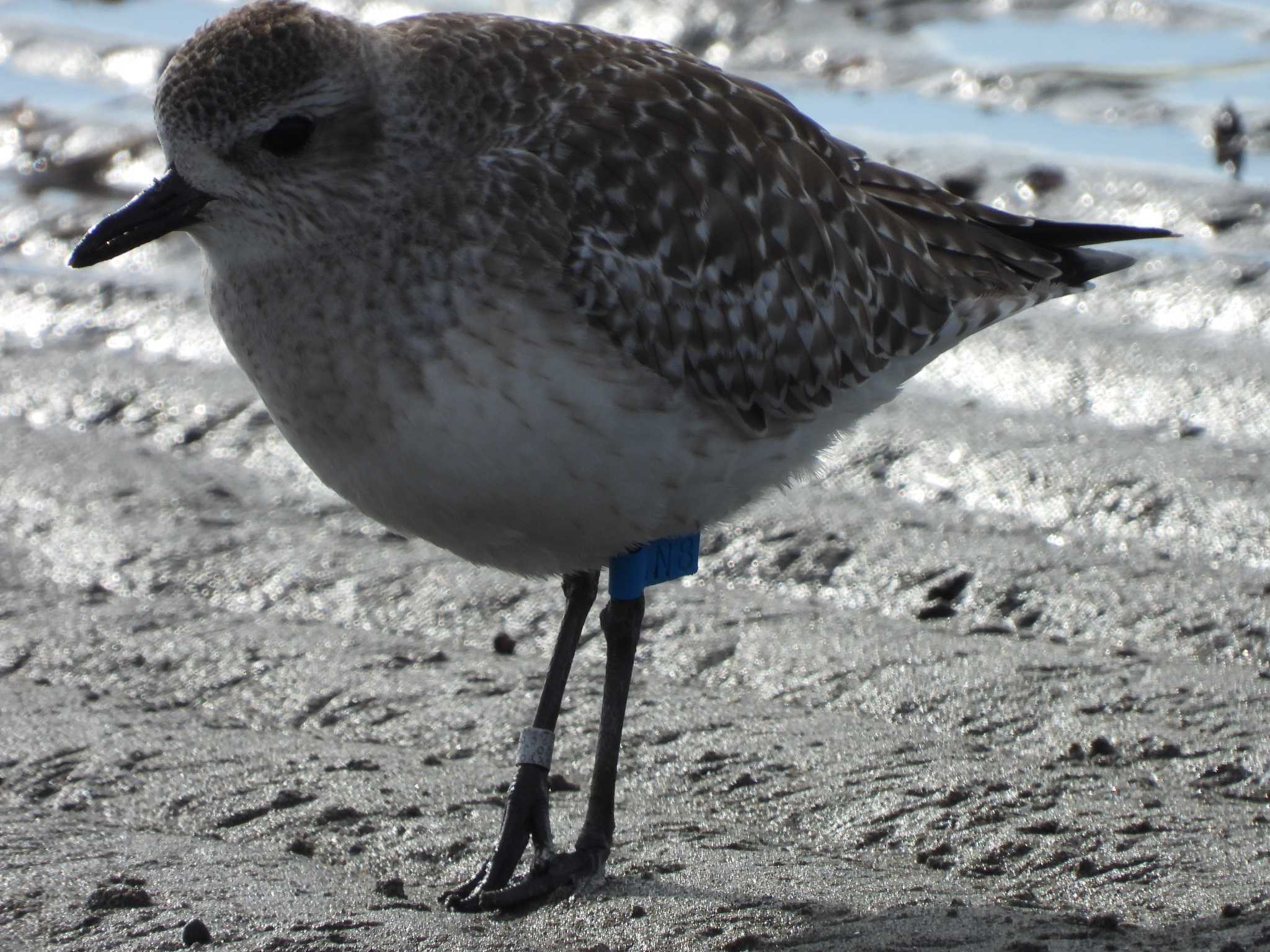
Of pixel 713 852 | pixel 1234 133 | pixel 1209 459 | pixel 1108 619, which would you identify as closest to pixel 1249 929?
pixel 713 852

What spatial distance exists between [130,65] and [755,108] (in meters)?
8.98

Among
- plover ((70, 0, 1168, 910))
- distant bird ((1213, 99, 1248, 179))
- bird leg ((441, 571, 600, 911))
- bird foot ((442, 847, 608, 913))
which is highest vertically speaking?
distant bird ((1213, 99, 1248, 179))

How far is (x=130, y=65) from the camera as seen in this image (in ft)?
43.5

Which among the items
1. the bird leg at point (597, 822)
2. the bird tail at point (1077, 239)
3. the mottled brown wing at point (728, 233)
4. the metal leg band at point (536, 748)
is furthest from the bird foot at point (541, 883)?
the bird tail at point (1077, 239)

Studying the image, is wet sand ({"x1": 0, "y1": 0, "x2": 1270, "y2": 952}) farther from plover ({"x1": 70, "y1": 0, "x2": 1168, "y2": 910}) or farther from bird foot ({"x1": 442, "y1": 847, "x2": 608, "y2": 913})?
plover ({"x1": 70, "y1": 0, "x2": 1168, "y2": 910})

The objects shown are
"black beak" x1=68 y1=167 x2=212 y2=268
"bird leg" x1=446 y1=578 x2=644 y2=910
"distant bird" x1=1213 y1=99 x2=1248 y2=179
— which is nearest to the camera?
"black beak" x1=68 y1=167 x2=212 y2=268

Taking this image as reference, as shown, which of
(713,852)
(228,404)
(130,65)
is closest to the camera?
(713,852)

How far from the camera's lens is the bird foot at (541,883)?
4766 mm

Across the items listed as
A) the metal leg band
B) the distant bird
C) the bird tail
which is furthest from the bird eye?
the distant bird

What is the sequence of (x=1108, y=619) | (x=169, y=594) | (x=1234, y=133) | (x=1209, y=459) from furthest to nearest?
(x=1234, y=133) → (x=1209, y=459) → (x=169, y=594) → (x=1108, y=619)

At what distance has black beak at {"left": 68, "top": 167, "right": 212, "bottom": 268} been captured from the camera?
4.59 meters

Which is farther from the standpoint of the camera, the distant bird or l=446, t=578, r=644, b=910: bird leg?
the distant bird

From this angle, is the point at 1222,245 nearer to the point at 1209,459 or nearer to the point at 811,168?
the point at 1209,459

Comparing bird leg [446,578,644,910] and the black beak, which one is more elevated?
the black beak
